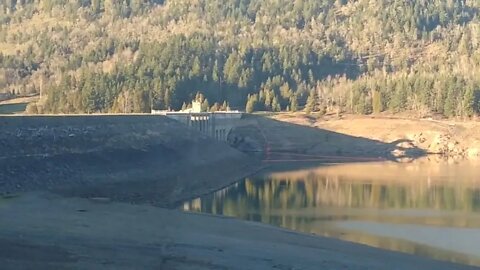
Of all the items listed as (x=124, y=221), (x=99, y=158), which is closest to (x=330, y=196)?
(x=99, y=158)

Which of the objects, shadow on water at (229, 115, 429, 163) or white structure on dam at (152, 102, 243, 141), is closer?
white structure on dam at (152, 102, 243, 141)

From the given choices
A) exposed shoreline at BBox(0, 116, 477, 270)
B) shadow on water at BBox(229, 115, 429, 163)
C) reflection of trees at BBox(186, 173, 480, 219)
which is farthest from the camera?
shadow on water at BBox(229, 115, 429, 163)

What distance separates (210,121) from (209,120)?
0.36 meters

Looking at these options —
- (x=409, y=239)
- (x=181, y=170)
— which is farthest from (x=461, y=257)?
(x=181, y=170)

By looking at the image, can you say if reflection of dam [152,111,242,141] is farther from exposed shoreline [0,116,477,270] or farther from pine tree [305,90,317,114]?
exposed shoreline [0,116,477,270]

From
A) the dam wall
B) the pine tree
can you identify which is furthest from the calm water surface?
the pine tree

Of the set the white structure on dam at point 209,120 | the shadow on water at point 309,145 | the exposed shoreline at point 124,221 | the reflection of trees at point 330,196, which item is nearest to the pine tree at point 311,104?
the shadow on water at point 309,145

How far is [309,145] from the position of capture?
11312cm

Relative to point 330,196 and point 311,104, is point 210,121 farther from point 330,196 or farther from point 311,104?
point 330,196

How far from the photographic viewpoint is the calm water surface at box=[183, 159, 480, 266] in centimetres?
3922

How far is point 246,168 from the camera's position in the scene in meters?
85.6

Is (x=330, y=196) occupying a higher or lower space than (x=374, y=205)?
lower

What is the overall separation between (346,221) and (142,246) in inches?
702

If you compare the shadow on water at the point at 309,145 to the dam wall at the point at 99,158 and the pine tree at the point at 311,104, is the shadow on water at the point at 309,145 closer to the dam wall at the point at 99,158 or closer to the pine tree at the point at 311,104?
the pine tree at the point at 311,104
